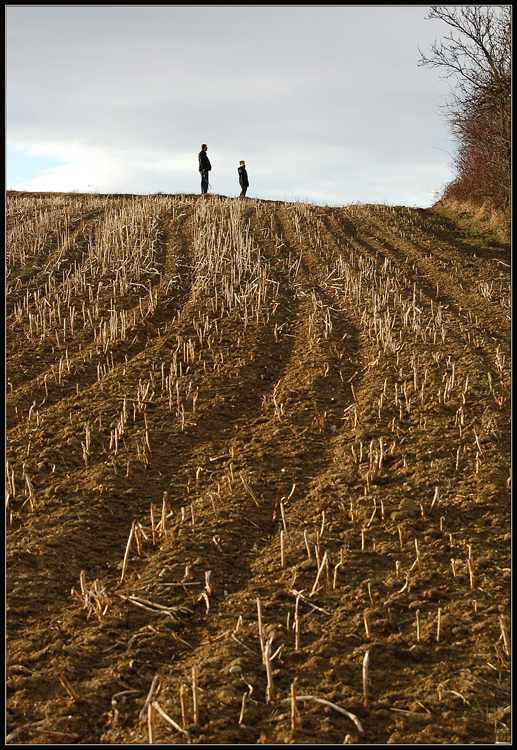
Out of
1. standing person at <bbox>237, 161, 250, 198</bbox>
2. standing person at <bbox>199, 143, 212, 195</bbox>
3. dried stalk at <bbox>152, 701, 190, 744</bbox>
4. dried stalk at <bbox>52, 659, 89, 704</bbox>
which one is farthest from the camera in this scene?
standing person at <bbox>237, 161, 250, 198</bbox>

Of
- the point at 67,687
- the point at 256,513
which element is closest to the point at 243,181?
the point at 256,513

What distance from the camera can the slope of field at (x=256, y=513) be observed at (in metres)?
2.84

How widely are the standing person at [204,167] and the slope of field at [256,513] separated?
30.4 feet


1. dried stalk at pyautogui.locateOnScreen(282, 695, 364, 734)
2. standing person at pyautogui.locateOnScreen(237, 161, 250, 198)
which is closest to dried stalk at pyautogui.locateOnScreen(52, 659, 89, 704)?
dried stalk at pyautogui.locateOnScreen(282, 695, 364, 734)

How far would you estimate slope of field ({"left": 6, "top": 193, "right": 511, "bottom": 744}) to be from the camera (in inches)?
112

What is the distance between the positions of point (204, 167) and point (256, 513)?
15513 mm

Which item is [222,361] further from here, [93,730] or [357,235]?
[357,235]

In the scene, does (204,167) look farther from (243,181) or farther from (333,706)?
(333,706)

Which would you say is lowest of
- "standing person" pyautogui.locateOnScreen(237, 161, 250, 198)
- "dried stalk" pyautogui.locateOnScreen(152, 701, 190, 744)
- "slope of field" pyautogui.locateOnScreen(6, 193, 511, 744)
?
"dried stalk" pyautogui.locateOnScreen(152, 701, 190, 744)

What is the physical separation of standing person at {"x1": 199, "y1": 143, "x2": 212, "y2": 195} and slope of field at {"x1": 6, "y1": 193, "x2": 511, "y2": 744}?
928 centimetres

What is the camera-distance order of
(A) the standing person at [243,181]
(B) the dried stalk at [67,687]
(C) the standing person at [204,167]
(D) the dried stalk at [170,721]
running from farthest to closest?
(A) the standing person at [243,181] < (C) the standing person at [204,167] < (B) the dried stalk at [67,687] < (D) the dried stalk at [170,721]

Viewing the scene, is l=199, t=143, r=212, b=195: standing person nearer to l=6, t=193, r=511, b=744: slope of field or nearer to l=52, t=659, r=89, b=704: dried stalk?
l=6, t=193, r=511, b=744: slope of field

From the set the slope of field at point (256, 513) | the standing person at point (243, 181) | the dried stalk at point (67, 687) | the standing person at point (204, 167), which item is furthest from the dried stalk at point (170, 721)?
the standing person at point (243, 181)

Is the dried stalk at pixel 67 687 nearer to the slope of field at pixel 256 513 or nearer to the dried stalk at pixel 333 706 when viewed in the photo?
the slope of field at pixel 256 513
